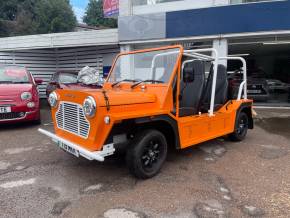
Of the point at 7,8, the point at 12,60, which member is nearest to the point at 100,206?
the point at 12,60

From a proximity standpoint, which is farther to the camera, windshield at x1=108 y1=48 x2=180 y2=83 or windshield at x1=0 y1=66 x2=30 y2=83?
windshield at x1=0 y1=66 x2=30 y2=83

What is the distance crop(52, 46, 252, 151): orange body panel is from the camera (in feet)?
10.8

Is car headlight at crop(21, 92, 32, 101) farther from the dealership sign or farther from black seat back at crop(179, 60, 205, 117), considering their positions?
the dealership sign

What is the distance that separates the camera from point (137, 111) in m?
3.57

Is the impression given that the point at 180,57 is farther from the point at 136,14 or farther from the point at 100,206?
the point at 136,14

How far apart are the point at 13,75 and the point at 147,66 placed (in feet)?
15.5

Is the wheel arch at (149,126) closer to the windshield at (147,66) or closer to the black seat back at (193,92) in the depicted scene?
the black seat back at (193,92)

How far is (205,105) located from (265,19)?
6.14m

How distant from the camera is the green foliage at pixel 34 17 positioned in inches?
1463

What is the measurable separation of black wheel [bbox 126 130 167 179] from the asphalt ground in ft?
0.51

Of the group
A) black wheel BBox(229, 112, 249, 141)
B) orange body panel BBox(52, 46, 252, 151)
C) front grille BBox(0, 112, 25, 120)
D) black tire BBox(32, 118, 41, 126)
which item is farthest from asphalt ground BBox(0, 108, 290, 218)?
black tire BBox(32, 118, 41, 126)

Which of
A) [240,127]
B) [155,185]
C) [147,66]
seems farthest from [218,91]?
[155,185]

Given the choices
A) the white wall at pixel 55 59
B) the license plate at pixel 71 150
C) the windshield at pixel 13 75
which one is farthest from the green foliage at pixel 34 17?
the license plate at pixel 71 150

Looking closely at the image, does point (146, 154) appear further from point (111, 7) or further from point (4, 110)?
point (111, 7)
